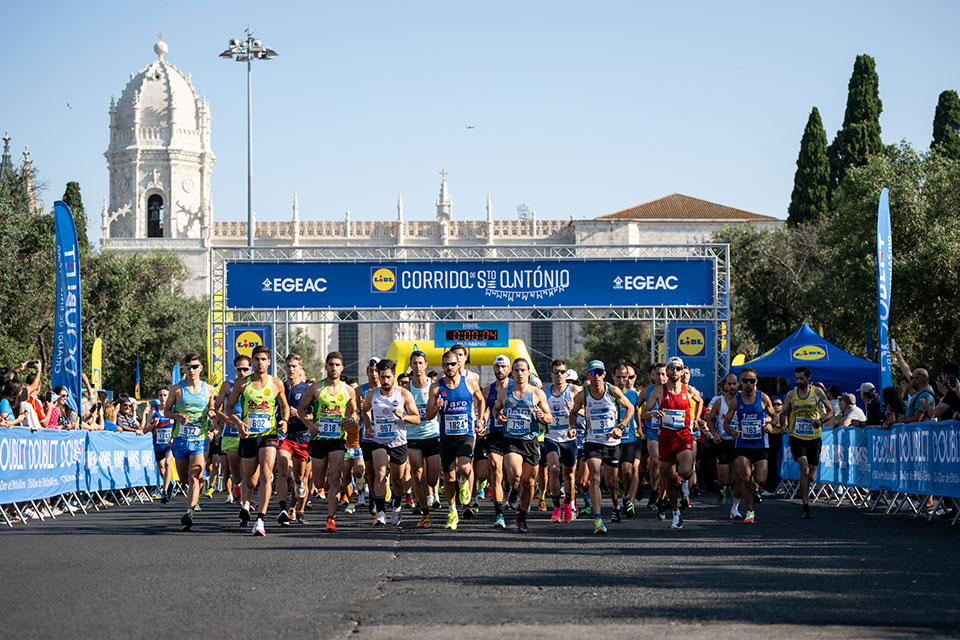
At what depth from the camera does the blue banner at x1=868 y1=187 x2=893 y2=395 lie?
19.8 meters

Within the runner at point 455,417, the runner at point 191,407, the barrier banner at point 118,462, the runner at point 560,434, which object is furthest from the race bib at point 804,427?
the barrier banner at point 118,462

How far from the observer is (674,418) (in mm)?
14078

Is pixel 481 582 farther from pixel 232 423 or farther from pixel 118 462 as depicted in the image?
pixel 118 462

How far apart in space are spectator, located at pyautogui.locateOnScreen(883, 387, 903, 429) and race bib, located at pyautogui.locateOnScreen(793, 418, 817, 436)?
1173mm

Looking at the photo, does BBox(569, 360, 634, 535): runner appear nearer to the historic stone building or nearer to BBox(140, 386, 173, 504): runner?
BBox(140, 386, 173, 504): runner

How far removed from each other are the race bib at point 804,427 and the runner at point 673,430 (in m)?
2.29

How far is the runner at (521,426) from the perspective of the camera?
1352 cm

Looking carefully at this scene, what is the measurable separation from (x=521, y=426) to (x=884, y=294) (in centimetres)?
906

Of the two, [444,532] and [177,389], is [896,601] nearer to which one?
[444,532]

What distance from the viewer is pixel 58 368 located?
18141 millimetres

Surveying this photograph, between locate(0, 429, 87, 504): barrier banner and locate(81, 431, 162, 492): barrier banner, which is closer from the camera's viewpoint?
locate(0, 429, 87, 504): barrier banner

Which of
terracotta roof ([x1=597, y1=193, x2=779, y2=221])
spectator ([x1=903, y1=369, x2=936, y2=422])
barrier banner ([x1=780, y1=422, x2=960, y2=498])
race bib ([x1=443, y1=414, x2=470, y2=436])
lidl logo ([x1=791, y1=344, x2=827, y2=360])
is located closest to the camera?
race bib ([x1=443, y1=414, x2=470, y2=436])

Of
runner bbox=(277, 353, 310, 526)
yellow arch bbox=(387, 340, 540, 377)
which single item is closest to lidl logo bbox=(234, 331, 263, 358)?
yellow arch bbox=(387, 340, 540, 377)

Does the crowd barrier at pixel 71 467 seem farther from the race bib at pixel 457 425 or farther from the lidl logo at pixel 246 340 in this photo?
the lidl logo at pixel 246 340
